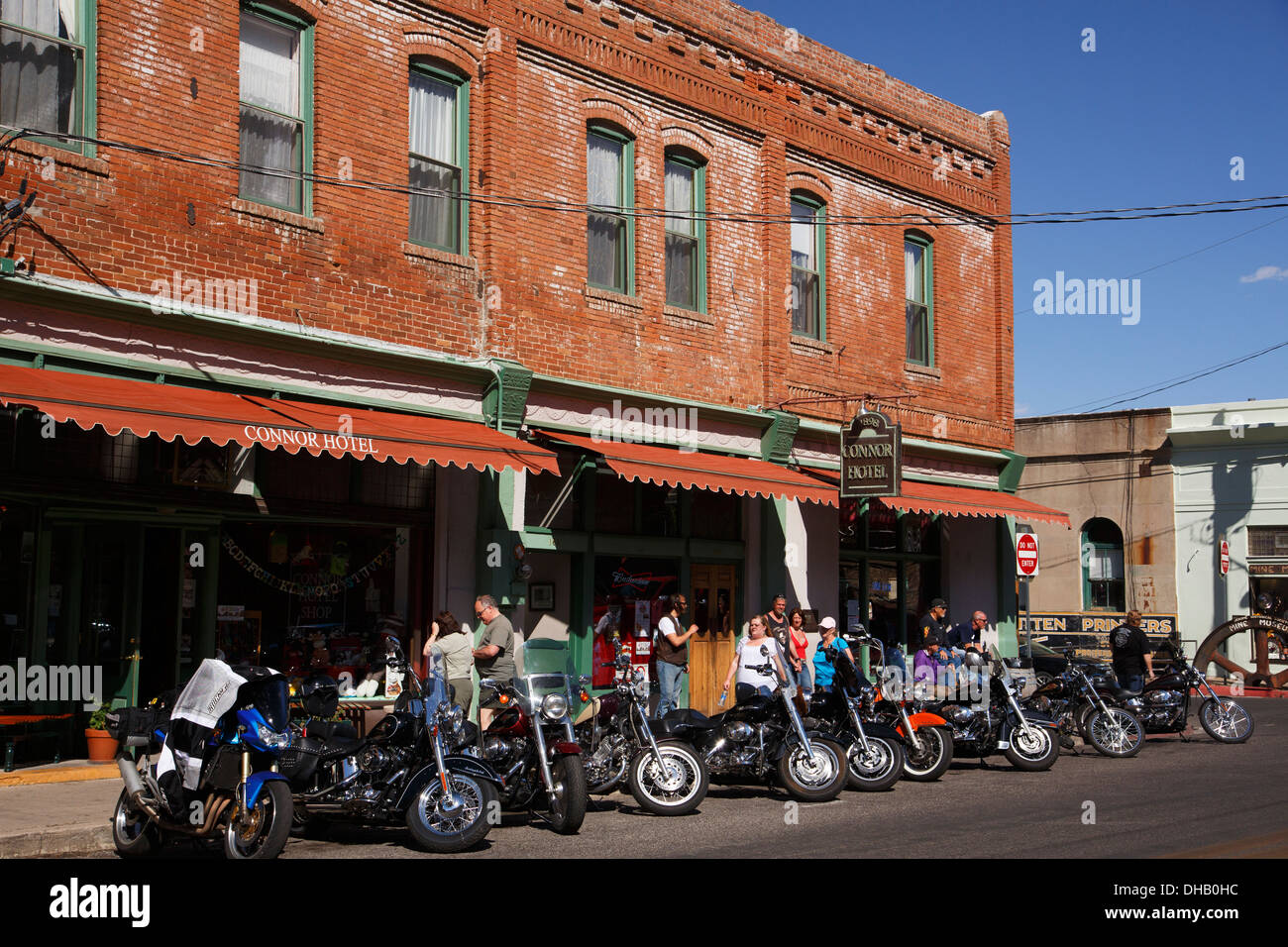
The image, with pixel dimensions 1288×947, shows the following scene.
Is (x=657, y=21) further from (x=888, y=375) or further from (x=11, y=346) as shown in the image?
(x=11, y=346)

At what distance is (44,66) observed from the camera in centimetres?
1216

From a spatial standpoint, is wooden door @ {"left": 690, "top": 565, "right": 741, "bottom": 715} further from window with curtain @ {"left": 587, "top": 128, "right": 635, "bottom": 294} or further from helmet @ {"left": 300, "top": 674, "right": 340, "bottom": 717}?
helmet @ {"left": 300, "top": 674, "right": 340, "bottom": 717}

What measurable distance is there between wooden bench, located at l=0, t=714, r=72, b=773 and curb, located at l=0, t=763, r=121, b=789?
6.1 inches

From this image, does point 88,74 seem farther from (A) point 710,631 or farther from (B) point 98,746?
(A) point 710,631

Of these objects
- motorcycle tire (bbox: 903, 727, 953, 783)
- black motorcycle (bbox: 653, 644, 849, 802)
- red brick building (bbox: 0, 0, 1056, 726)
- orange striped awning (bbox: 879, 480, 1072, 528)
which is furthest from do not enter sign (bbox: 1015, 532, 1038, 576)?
black motorcycle (bbox: 653, 644, 849, 802)

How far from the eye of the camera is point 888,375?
21719 millimetres

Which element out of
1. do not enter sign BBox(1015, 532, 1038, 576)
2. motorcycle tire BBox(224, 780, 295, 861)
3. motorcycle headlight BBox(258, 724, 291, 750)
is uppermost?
do not enter sign BBox(1015, 532, 1038, 576)

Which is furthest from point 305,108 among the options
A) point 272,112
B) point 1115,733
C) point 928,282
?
point 928,282

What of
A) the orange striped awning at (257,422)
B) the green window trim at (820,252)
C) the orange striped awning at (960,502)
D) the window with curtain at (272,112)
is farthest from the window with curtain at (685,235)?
the window with curtain at (272,112)

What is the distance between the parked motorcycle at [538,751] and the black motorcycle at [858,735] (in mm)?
3065

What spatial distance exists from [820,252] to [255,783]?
14.4 m

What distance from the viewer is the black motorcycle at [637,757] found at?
11.2 meters

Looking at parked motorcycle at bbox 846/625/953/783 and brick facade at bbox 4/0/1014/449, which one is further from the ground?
brick facade at bbox 4/0/1014/449

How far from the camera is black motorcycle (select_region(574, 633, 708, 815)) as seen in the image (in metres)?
11.2
